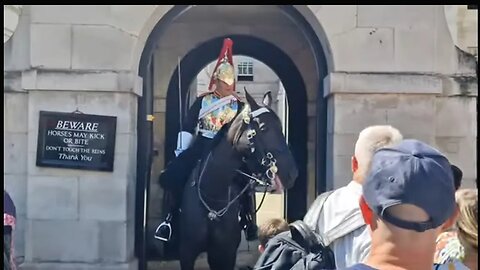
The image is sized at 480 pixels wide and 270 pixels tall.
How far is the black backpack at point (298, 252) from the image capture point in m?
2.85

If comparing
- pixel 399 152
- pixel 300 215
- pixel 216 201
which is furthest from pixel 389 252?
pixel 300 215

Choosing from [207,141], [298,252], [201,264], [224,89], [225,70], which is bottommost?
[201,264]

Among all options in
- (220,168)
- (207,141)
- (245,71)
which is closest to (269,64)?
(207,141)

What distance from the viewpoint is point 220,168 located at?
6.14 metres

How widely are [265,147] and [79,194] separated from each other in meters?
1.67

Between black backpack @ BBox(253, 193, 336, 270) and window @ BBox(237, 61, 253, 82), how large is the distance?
708 inches

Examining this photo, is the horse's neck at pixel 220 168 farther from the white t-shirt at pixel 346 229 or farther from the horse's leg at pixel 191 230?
the white t-shirt at pixel 346 229

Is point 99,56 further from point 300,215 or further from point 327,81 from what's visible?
point 300,215

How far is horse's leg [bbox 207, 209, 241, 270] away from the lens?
20.5 ft

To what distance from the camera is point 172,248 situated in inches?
288

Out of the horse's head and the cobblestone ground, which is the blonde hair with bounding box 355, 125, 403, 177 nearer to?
the horse's head

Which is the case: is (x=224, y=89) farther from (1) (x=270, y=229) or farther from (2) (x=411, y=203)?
(2) (x=411, y=203)

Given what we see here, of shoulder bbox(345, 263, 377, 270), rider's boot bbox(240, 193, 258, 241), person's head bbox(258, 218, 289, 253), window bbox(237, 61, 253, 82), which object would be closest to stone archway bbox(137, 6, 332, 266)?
rider's boot bbox(240, 193, 258, 241)

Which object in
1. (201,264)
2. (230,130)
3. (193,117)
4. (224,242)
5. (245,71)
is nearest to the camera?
(230,130)
